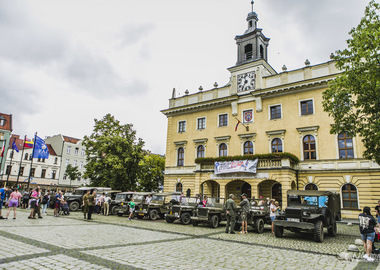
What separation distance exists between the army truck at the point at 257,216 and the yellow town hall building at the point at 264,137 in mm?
7235

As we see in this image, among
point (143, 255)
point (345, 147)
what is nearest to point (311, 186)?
point (345, 147)

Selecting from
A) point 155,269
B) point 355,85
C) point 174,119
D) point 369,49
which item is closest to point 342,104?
point 355,85

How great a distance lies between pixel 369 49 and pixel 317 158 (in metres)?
11.8

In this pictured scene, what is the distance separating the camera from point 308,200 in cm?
1268

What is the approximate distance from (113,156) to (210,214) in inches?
764

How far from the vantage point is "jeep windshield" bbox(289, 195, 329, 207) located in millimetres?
12484

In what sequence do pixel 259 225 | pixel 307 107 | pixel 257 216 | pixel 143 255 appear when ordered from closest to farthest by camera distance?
pixel 143 255 → pixel 259 225 → pixel 257 216 → pixel 307 107

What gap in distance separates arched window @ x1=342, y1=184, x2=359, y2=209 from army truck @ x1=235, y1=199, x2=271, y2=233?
421 inches

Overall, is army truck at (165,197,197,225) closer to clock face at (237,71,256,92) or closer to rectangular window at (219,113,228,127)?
rectangular window at (219,113,228,127)

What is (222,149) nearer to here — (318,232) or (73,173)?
(318,232)

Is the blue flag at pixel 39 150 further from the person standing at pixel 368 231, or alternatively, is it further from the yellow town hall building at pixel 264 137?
the person standing at pixel 368 231

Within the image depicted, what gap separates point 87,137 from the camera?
3412 cm

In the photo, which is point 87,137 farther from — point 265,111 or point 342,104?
point 342,104

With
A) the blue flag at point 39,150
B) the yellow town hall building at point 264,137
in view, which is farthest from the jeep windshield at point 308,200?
the blue flag at point 39,150
